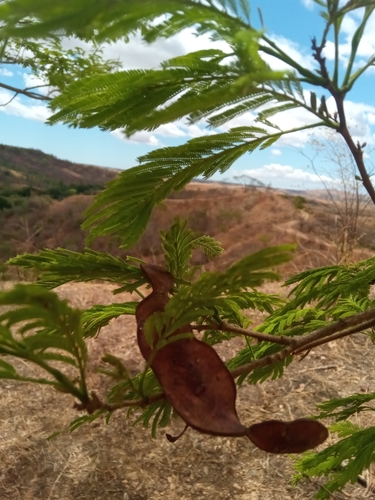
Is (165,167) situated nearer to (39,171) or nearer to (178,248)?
(178,248)

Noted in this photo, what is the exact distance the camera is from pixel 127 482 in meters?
1.72

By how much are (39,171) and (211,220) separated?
3085 mm

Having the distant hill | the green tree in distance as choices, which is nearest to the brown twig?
the green tree in distance

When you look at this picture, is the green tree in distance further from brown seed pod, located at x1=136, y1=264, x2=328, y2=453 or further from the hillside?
the hillside

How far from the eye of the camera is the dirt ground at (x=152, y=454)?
166cm

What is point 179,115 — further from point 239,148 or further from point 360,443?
point 360,443

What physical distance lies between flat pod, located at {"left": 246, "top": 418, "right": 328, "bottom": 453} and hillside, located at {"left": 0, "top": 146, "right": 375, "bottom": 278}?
10.3 ft

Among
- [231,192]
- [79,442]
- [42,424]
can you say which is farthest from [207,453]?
[231,192]

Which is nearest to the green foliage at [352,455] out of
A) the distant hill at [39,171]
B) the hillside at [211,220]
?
the hillside at [211,220]

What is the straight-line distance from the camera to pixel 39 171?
6410mm

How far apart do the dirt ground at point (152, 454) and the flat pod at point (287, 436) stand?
1.14m

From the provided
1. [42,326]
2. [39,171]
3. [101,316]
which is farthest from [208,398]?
[39,171]

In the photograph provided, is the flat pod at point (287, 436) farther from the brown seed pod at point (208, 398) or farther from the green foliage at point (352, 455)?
the green foliage at point (352, 455)

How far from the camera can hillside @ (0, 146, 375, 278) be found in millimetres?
3854
